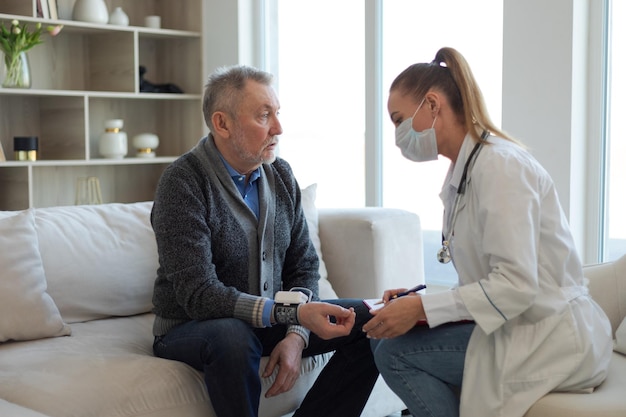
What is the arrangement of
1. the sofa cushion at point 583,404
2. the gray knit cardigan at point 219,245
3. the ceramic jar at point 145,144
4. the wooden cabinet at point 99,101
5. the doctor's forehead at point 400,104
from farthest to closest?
1. the ceramic jar at point 145,144
2. the wooden cabinet at point 99,101
3. the gray knit cardigan at point 219,245
4. the doctor's forehead at point 400,104
5. the sofa cushion at point 583,404

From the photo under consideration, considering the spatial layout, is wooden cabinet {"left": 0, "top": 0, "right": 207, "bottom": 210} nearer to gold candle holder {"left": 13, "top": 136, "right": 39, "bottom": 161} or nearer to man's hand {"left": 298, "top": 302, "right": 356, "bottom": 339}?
gold candle holder {"left": 13, "top": 136, "right": 39, "bottom": 161}

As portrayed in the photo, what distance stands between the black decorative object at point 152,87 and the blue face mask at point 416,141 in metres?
2.90

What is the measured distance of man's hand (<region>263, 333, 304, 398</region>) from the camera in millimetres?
2062

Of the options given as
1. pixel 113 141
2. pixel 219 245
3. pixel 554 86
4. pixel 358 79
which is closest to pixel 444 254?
pixel 219 245

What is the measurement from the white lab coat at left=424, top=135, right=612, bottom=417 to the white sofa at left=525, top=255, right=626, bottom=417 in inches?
1.1

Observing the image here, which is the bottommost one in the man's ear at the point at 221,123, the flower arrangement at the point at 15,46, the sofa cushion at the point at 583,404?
the sofa cushion at the point at 583,404

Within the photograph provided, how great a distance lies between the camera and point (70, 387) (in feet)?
6.26

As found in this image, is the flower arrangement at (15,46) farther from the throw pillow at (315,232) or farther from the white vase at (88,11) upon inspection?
the throw pillow at (315,232)

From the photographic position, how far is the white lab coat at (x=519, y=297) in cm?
166

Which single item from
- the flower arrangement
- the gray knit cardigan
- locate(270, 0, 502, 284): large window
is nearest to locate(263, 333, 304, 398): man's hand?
the gray knit cardigan

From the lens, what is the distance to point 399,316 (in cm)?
177

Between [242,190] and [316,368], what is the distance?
542 millimetres

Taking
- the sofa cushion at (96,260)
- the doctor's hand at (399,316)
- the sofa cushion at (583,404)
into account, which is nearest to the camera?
the sofa cushion at (583,404)

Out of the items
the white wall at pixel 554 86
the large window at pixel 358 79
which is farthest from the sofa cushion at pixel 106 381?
the large window at pixel 358 79
